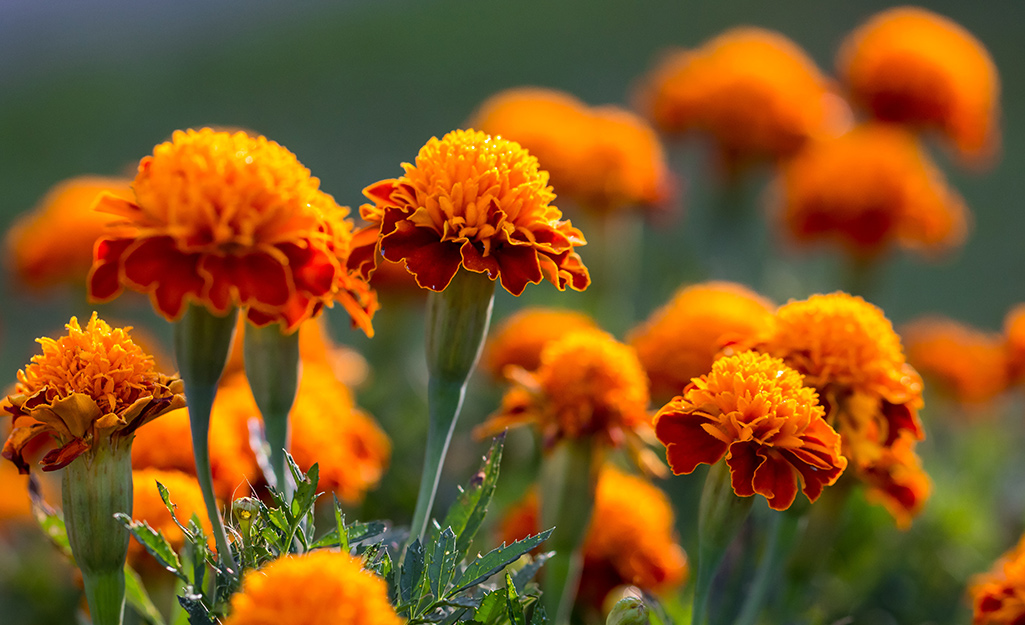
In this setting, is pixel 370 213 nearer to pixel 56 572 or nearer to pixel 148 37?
pixel 56 572

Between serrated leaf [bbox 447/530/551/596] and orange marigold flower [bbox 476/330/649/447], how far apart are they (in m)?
0.28

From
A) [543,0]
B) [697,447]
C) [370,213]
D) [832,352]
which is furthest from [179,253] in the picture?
[543,0]

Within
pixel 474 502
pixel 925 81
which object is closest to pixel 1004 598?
pixel 474 502

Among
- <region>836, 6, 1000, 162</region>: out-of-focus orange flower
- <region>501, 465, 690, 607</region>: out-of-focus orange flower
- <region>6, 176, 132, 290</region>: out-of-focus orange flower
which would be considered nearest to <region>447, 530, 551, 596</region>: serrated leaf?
<region>501, 465, 690, 607</region>: out-of-focus orange flower

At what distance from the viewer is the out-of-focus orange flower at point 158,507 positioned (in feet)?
3.15

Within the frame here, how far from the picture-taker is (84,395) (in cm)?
76

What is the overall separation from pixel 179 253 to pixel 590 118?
1488 millimetres

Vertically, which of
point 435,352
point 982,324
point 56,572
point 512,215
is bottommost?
point 982,324

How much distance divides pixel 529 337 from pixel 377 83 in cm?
403

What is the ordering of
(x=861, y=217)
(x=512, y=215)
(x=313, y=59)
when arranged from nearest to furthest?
(x=512, y=215) < (x=861, y=217) < (x=313, y=59)

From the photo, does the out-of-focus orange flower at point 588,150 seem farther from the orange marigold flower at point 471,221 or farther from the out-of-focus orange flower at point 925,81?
the orange marigold flower at point 471,221

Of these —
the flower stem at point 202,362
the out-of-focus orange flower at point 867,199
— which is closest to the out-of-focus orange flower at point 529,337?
the out-of-focus orange flower at point 867,199

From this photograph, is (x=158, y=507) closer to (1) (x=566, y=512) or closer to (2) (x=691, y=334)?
(1) (x=566, y=512)

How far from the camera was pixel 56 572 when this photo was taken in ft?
5.47
